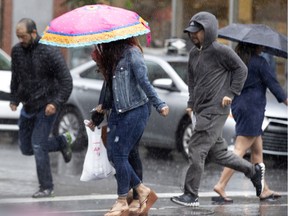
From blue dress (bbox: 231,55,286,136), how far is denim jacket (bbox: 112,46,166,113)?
1.98 m

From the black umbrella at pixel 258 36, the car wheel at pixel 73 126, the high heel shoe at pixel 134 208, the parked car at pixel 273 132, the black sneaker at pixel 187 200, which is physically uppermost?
the black umbrella at pixel 258 36

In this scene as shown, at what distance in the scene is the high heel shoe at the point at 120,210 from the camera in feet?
30.4

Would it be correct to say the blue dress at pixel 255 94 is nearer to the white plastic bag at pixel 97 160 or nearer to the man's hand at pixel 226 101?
the man's hand at pixel 226 101

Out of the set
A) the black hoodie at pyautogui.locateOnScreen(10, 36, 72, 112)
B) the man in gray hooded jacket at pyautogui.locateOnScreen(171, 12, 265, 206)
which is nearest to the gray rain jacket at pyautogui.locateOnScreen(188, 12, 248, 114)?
the man in gray hooded jacket at pyautogui.locateOnScreen(171, 12, 265, 206)

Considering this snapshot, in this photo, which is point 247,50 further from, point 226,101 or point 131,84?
point 131,84

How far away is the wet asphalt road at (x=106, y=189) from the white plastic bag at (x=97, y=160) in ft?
1.43

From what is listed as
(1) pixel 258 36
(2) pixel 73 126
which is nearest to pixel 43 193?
(1) pixel 258 36

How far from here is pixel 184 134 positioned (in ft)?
49.2

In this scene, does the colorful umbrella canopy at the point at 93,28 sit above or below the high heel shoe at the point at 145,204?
above

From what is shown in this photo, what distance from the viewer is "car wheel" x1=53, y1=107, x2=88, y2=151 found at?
16.1 meters

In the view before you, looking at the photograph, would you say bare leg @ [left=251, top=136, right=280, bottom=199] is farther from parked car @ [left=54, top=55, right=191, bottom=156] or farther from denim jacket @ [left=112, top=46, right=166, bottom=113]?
parked car @ [left=54, top=55, right=191, bottom=156]

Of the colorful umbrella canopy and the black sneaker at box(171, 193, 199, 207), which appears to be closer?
the colorful umbrella canopy

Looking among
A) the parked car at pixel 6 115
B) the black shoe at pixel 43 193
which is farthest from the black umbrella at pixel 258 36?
the parked car at pixel 6 115

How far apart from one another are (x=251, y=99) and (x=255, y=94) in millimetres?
65
